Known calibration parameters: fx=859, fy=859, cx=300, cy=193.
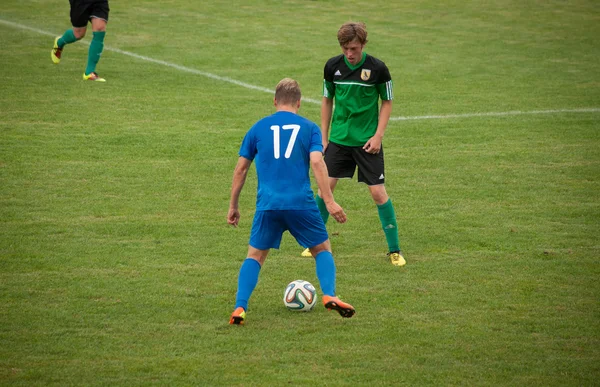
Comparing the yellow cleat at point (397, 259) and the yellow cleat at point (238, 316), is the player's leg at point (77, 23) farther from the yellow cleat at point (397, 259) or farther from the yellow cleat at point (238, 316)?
the yellow cleat at point (238, 316)

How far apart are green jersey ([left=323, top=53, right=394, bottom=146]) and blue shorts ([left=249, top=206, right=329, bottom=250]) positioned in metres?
1.78

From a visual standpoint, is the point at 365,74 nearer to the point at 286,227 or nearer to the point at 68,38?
the point at 286,227

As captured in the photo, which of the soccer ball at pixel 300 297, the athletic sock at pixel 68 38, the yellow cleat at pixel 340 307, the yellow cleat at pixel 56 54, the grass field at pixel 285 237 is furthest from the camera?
the yellow cleat at pixel 56 54

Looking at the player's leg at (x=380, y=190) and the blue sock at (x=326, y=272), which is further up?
the player's leg at (x=380, y=190)

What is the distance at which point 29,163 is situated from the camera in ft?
37.4

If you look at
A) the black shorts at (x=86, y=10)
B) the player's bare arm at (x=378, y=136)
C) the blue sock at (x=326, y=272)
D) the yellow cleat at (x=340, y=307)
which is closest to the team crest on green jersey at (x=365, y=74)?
the player's bare arm at (x=378, y=136)

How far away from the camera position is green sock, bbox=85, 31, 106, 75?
15523mm

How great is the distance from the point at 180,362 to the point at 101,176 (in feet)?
18.1

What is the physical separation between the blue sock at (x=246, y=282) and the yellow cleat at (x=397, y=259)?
1.97m

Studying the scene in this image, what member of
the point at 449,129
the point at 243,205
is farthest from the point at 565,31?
the point at 243,205

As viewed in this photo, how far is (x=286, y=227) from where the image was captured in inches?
271

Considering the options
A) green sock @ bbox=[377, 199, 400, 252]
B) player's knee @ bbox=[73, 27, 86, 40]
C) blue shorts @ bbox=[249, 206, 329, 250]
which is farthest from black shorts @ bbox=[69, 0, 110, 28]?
blue shorts @ bbox=[249, 206, 329, 250]

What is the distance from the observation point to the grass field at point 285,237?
20.4ft

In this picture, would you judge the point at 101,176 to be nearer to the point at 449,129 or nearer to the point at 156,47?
the point at 449,129
